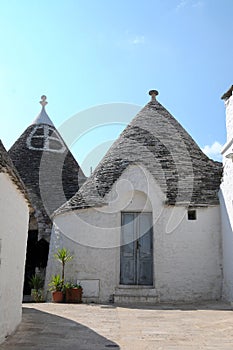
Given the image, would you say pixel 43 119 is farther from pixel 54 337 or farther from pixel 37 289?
pixel 54 337

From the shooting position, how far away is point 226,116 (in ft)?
34.3

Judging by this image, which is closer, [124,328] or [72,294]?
[124,328]

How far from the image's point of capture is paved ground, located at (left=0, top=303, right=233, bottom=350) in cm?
527

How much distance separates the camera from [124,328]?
6.49 m

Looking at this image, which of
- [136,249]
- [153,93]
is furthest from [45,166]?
[136,249]

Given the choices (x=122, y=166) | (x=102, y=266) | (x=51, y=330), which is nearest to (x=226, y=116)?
(x=122, y=166)

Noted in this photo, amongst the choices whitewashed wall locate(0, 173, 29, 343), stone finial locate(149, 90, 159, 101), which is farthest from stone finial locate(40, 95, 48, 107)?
whitewashed wall locate(0, 173, 29, 343)

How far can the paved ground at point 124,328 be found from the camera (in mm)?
5271

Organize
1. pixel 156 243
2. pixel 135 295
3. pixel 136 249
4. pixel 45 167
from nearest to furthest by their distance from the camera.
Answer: pixel 135 295 → pixel 156 243 → pixel 136 249 → pixel 45 167

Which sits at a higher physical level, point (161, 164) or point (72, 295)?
point (161, 164)

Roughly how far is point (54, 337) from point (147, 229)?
6183mm

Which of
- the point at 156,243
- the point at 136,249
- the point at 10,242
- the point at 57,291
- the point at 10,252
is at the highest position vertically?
the point at 156,243

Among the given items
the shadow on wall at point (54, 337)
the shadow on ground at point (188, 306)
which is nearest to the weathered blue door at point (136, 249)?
the shadow on ground at point (188, 306)

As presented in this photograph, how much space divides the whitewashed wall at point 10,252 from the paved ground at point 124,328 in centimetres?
28
